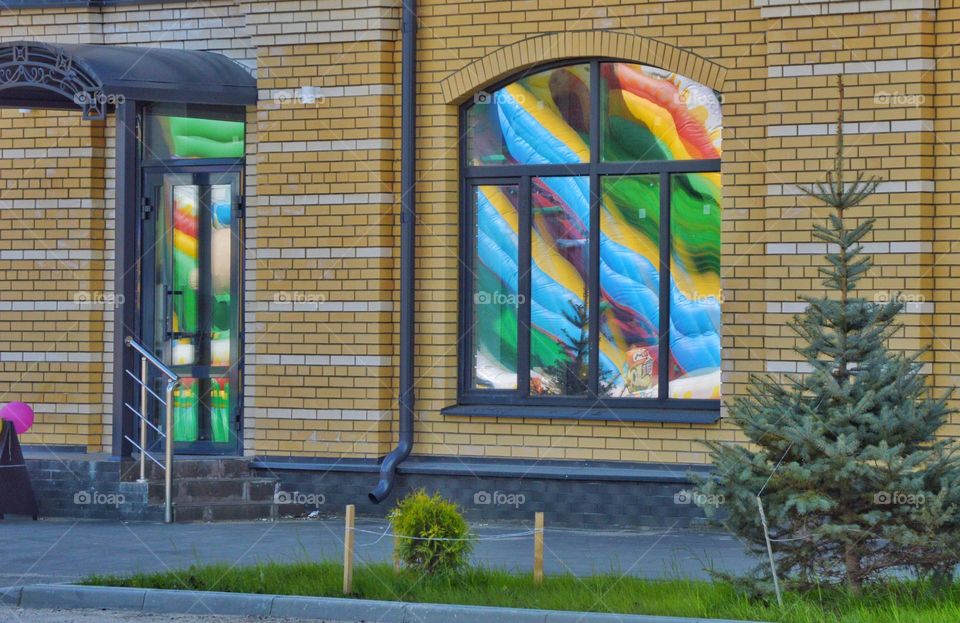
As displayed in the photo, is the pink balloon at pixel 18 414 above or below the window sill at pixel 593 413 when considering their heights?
below

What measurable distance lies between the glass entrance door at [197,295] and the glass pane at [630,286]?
11.1 feet

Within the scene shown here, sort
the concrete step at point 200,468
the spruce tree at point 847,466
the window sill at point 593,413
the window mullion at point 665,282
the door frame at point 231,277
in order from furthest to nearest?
the door frame at point 231,277 → the concrete step at point 200,468 → the window mullion at point 665,282 → the window sill at point 593,413 → the spruce tree at point 847,466

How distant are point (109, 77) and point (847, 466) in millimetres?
7300

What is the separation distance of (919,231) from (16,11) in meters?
8.47

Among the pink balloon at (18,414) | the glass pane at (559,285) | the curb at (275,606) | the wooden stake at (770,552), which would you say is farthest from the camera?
the pink balloon at (18,414)

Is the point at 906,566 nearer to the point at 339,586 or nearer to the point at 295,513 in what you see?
the point at 339,586

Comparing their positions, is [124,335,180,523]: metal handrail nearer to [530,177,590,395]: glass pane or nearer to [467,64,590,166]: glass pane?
[530,177,590,395]: glass pane

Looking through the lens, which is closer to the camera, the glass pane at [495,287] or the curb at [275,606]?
the curb at [275,606]

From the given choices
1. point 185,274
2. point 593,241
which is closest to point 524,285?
point 593,241

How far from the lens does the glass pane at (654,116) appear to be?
1270 cm

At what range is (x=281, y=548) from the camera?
11.4 metres

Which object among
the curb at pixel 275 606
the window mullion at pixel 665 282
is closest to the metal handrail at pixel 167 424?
the curb at pixel 275 606

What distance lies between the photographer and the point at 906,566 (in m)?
8.43

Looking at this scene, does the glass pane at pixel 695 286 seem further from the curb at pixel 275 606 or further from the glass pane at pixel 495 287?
the curb at pixel 275 606
